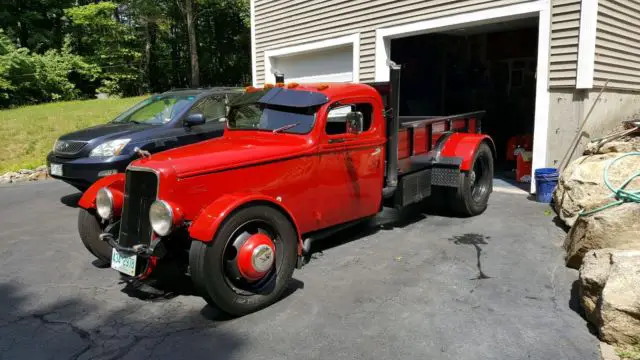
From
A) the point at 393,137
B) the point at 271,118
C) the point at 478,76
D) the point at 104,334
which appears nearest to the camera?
the point at 104,334

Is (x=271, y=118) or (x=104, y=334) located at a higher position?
(x=271, y=118)

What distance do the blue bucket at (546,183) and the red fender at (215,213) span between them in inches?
190

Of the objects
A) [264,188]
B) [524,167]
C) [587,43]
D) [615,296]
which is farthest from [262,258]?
[524,167]

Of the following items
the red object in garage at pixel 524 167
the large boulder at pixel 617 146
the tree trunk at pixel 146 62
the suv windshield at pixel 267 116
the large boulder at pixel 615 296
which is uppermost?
the tree trunk at pixel 146 62

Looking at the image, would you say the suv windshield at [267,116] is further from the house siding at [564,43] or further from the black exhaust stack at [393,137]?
the house siding at [564,43]

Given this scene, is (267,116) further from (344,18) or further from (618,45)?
(618,45)

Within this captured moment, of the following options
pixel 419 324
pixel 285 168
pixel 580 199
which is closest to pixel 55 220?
pixel 285 168

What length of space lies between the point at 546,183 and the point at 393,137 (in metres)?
2.99

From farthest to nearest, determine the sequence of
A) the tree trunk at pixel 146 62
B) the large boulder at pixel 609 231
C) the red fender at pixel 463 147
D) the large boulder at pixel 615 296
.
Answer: the tree trunk at pixel 146 62, the red fender at pixel 463 147, the large boulder at pixel 609 231, the large boulder at pixel 615 296

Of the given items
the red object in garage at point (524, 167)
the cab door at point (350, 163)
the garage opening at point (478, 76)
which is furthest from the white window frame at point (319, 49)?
the cab door at point (350, 163)

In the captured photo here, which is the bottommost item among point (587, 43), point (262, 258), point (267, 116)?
point (262, 258)

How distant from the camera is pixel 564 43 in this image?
6.81 meters

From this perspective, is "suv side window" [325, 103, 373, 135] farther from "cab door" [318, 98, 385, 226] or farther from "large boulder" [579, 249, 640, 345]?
"large boulder" [579, 249, 640, 345]

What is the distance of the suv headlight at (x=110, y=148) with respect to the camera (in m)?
6.55
